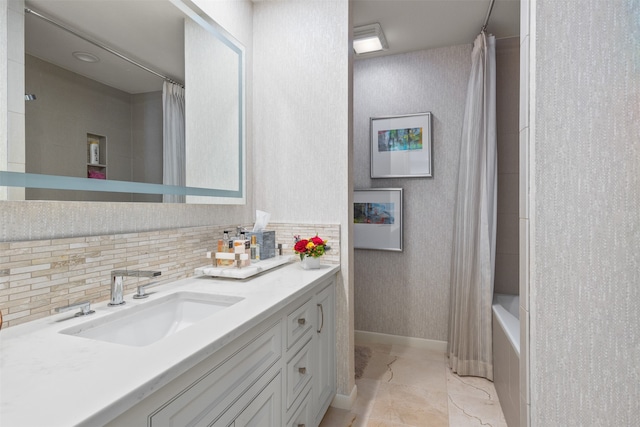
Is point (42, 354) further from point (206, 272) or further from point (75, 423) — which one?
point (206, 272)

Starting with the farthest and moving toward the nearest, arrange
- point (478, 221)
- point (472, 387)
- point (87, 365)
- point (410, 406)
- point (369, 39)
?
point (369, 39) < point (478, 221) < point (472, 387) < point (410, 406) < point (87, 365)

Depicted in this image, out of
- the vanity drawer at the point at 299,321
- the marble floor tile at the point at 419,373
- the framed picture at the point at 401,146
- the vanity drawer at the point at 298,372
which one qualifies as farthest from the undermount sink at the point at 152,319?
the framed picture at the point at 401,146

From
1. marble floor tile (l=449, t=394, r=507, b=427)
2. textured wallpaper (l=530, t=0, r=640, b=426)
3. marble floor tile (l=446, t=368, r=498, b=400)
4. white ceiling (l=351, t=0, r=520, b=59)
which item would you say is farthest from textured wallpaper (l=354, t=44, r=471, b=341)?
textured wallpaper (l=530, t=0, r=640, b=426)

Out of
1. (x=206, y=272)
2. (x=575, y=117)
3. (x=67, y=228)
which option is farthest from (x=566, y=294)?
(x=67, y=228)

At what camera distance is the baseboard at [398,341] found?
110 inches

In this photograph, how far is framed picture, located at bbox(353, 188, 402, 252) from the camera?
2.85m

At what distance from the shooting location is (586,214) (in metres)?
1.06

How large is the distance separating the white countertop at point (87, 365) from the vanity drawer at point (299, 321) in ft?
0.73

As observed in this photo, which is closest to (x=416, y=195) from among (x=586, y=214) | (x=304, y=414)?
(x=586, y=214)

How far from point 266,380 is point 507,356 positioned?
146 cm

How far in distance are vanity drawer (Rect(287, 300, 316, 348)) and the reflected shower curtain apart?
1.36m

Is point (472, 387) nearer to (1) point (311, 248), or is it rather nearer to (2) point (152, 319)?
(1) point (311, 248)

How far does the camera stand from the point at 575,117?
1066 mm

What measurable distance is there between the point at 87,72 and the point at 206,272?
3.00 feet
